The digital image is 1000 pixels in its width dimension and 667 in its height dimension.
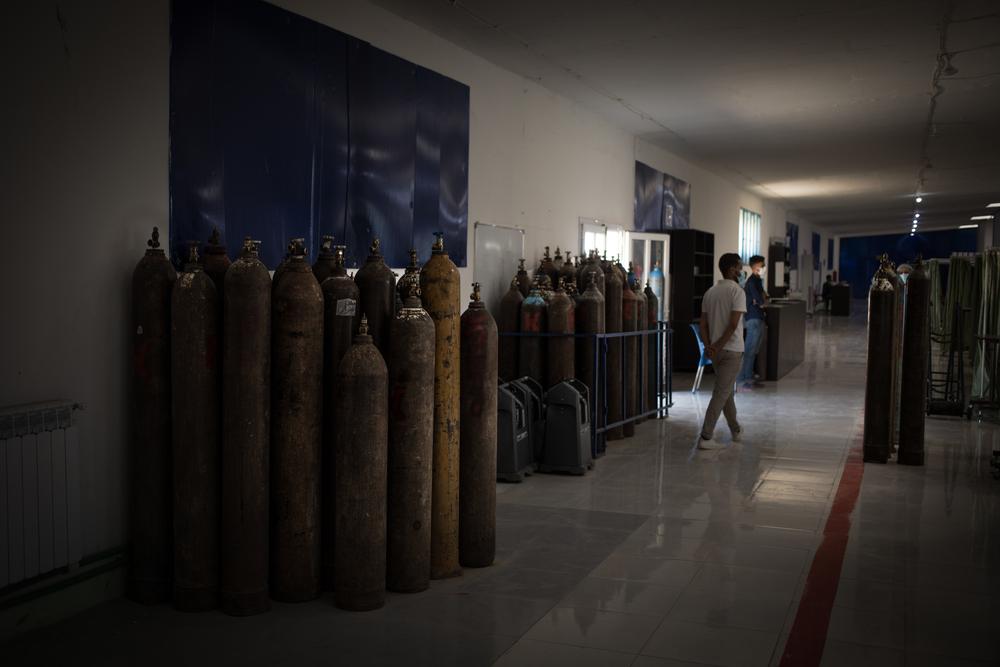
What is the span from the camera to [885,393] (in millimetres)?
7262

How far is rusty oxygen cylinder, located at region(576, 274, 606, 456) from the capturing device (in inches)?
302

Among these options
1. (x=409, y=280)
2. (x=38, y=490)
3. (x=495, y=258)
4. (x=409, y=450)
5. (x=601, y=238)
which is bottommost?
(x=38, y=490)

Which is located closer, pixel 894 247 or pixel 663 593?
pixel 663 593

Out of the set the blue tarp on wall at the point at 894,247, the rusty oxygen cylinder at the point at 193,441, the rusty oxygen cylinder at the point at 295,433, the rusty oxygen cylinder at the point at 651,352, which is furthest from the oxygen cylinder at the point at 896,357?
the blue tarp on wall at the point at 894,247

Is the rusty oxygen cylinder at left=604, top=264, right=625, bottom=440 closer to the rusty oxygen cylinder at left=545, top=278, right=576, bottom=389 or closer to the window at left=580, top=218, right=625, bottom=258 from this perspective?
the rusty oxygen cylinder at left=545, top=278, right=576, bottom=389

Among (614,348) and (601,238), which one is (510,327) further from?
(601,238)

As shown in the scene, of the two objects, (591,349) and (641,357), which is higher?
(591,349)

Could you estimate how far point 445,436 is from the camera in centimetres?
448

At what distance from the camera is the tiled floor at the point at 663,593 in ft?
11.8

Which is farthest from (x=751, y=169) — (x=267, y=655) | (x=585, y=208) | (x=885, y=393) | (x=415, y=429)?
(x=267, y=655)

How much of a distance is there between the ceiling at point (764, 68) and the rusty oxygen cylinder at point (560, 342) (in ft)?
8.01

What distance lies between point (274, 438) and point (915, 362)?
5.45 meters

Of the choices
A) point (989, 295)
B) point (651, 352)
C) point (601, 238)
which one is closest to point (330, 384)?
point (651, 352)

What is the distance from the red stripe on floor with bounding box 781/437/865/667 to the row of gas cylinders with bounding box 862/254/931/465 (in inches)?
39.4
